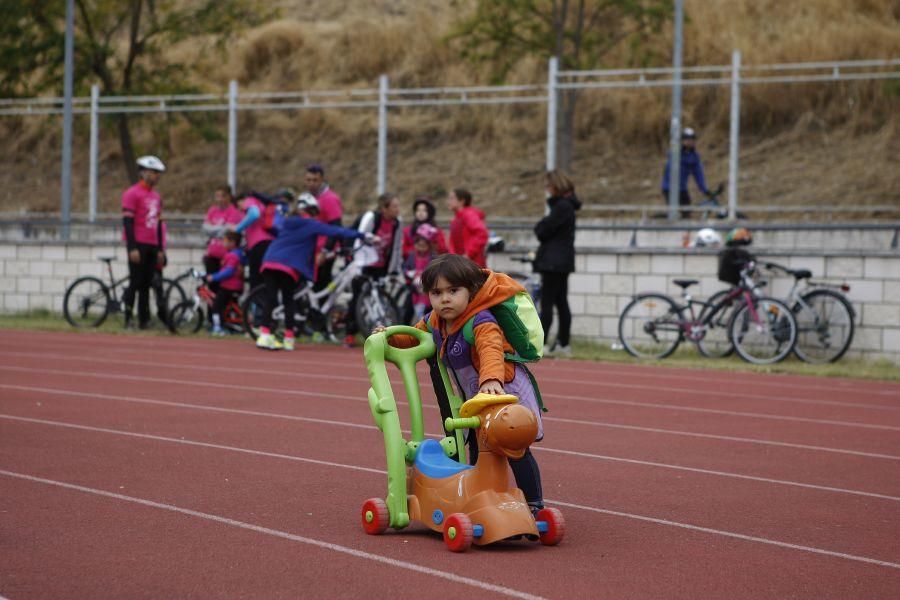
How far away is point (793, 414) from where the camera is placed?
10.7m

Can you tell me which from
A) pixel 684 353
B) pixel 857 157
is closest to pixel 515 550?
pixel 684 353

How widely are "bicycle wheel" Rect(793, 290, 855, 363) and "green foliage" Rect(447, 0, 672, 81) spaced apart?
470 inches

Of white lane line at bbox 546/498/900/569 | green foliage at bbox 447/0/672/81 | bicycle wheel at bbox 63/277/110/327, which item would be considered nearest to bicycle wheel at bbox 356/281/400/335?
bicycle wheel at bbox 63/277/110/327

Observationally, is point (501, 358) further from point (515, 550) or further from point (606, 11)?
point (606, 11)

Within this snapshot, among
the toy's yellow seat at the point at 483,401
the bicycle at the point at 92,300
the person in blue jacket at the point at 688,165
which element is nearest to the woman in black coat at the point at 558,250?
the bicycle at the point at 92,300

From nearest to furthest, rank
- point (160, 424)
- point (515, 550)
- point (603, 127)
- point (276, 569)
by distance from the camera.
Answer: point (276, 569), point (515, 550), point (160, 424), point (603, 127)

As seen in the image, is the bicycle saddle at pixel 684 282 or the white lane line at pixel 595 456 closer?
the white lane line at pixel 595 456

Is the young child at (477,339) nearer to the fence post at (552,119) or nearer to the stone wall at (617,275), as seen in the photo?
the stone wall at (617,275)

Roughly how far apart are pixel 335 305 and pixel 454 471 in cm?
1116

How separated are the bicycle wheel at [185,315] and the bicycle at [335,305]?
4.92 feet

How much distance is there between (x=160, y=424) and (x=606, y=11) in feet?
67.6

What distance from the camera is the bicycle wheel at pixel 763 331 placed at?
14688 mm

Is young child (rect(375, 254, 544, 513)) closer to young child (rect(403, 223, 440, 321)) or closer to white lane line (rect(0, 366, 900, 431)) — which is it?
white lane line (rect(0, 366, 900, 431))

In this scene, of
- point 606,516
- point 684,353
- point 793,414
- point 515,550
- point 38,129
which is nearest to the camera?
point 515,550
